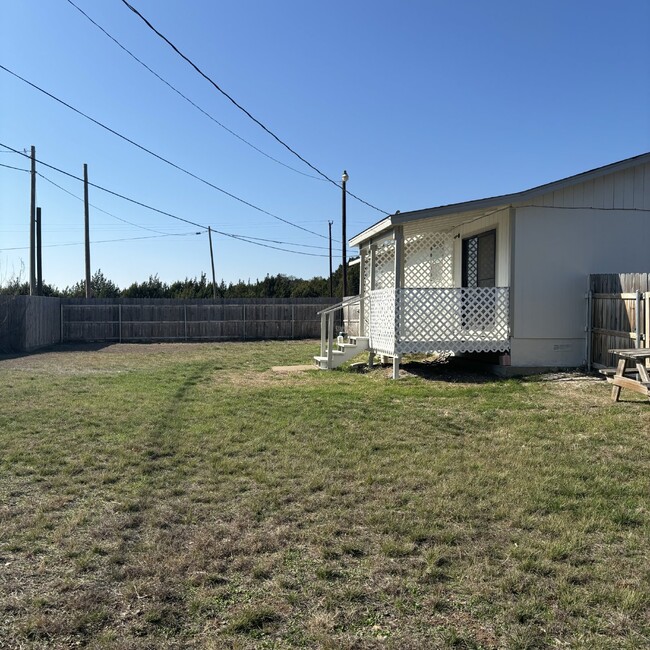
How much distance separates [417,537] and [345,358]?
858cm

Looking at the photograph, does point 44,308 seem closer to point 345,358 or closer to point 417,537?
point 345,358

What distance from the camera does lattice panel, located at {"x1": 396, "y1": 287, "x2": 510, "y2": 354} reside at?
9.69 meters

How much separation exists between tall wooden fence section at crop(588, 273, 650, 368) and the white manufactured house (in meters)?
0.25

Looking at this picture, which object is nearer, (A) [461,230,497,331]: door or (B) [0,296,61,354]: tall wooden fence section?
(A) [461,230,497,331]: door

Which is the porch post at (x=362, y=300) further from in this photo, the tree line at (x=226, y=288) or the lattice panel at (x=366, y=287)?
the tree line at (x=226, y=288)

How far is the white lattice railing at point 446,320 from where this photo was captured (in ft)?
31.8

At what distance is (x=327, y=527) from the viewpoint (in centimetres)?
342

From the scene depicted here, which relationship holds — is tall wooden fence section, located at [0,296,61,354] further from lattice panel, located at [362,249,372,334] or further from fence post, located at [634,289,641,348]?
fence post, located at [634,289,641,348]

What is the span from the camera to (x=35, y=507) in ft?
12.5

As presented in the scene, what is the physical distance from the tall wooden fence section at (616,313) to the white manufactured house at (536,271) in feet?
0.83

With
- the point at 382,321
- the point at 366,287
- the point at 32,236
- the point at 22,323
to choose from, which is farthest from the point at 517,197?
the point at 32,236

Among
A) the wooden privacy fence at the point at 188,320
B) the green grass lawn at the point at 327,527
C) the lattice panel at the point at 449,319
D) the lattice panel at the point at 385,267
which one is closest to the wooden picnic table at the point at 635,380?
the green grass lawn at the point at 327,527

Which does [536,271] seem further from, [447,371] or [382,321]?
[382,321]

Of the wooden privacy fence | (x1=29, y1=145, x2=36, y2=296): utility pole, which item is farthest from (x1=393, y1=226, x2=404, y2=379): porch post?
(x1=29, y1=145, x2=36, y2=296): utility pole
